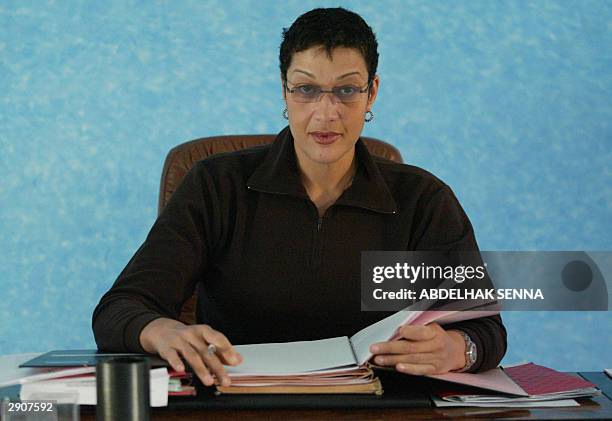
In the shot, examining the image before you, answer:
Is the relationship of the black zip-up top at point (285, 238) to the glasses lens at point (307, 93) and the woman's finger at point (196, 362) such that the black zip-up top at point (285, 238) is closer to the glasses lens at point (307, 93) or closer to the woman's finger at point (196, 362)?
the glasses lens at point (307, 93)

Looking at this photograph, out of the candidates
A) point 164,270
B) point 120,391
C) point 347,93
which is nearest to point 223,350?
point 120,391

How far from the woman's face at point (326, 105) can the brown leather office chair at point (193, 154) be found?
0.37 meters

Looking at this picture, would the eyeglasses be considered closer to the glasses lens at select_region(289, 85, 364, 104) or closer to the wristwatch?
the glasses lens at select_region(289, 85, 364, 104)

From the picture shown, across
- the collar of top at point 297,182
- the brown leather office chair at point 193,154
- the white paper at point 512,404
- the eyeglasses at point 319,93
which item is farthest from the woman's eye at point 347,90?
the white paper at point 512,404

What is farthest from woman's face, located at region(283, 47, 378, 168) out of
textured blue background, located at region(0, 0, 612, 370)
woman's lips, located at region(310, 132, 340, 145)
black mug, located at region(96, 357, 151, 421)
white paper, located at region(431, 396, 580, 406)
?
textured blue background, located at region(0, 0, 612, 370)

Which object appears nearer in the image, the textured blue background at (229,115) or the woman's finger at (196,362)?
the woman's finger at (196,362)

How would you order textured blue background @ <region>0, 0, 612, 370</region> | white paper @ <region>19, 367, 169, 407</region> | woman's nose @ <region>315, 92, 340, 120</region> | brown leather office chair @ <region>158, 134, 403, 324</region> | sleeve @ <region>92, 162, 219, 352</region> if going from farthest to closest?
textured blue background @ <region>0, 0, 612, 370</region>, brown leather office chair @ <region>158, 134, 403, 324</region>, woman's nose @ <region>315, 92, 340, 120</region>, sleeve @ <region>92, 162, 219, 352</region>, white paper @ <region>19, 367, 169, 407</region>

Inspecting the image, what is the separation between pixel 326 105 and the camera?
157cm

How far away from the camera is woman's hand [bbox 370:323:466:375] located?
1.16 m

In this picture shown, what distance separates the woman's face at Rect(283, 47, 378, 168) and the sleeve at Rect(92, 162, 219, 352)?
0.21 metres

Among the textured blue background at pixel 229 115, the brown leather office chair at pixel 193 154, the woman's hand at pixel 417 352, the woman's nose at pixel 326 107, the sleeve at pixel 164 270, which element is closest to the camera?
the woman's hand at pixel 417 352

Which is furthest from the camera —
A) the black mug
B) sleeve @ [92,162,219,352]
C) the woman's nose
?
the woman's nose

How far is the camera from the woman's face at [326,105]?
1573mm

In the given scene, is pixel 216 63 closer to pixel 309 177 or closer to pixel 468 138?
pixel 468 138
